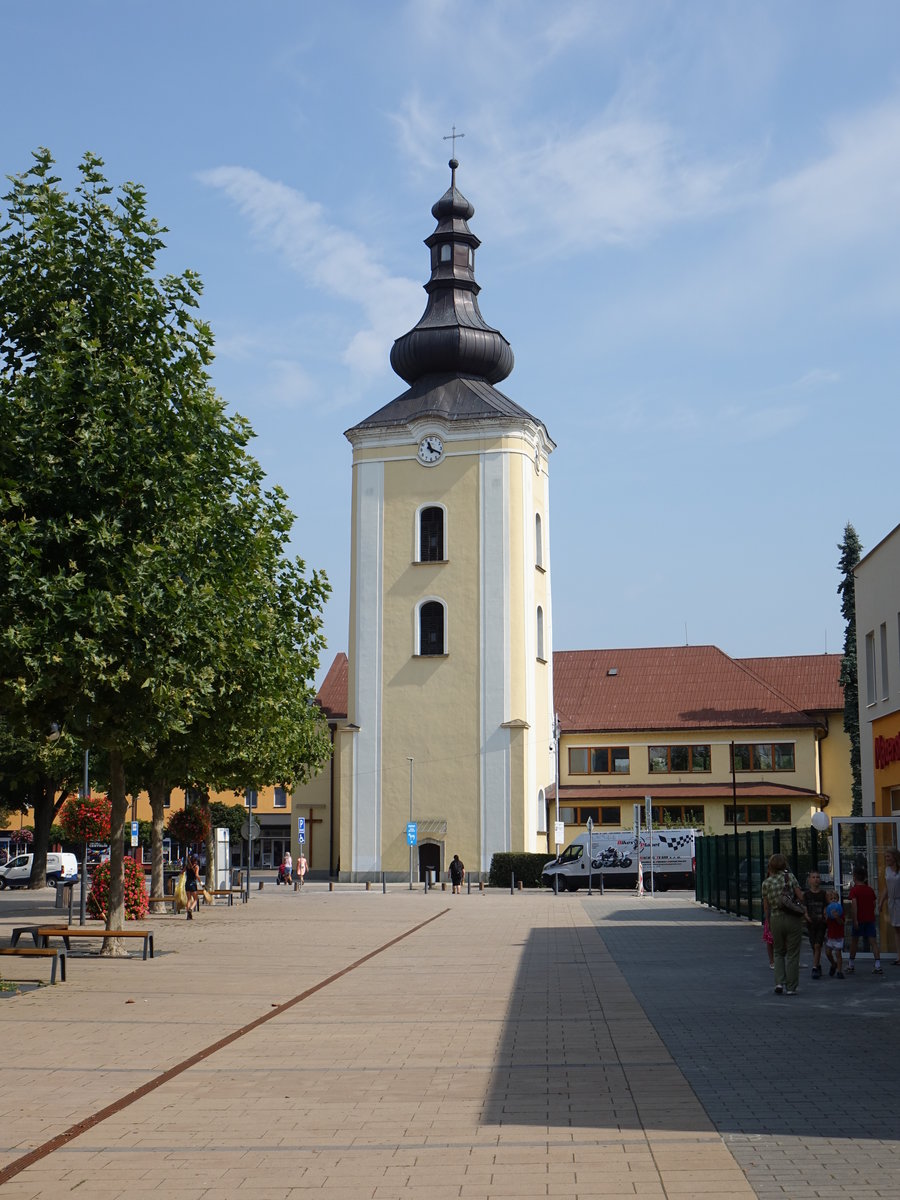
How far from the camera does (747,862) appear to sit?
101 feet

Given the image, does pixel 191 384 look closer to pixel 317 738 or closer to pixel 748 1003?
pixel 748 1003

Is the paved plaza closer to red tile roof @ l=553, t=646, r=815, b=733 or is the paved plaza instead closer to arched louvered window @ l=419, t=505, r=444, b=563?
arched louvered window @ l=419, t=505, r=444, b=563

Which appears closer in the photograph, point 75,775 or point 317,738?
point 317,738

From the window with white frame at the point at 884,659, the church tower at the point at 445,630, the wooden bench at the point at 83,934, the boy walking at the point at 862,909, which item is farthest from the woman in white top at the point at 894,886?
the church tower at the point at 445,630

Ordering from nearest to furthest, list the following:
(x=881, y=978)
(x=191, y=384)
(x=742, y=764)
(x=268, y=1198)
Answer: (x=268, y=1198), (x=881, y=978), (x=191, y=384), (x=742, y=764)

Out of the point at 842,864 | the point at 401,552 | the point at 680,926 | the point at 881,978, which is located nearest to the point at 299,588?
the point at 680,926

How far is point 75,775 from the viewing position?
57188mm

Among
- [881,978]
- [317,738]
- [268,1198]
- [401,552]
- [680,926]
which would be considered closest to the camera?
[268,1198]

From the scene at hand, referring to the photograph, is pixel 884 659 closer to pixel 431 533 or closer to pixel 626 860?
pixel 626 860

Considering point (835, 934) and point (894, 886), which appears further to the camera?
point (894, 886)

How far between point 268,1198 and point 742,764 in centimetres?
6684

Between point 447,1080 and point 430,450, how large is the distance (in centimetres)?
5517

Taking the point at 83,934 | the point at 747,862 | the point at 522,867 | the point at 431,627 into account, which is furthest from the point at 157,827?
the point at 431,627

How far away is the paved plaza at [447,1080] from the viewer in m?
7.84
